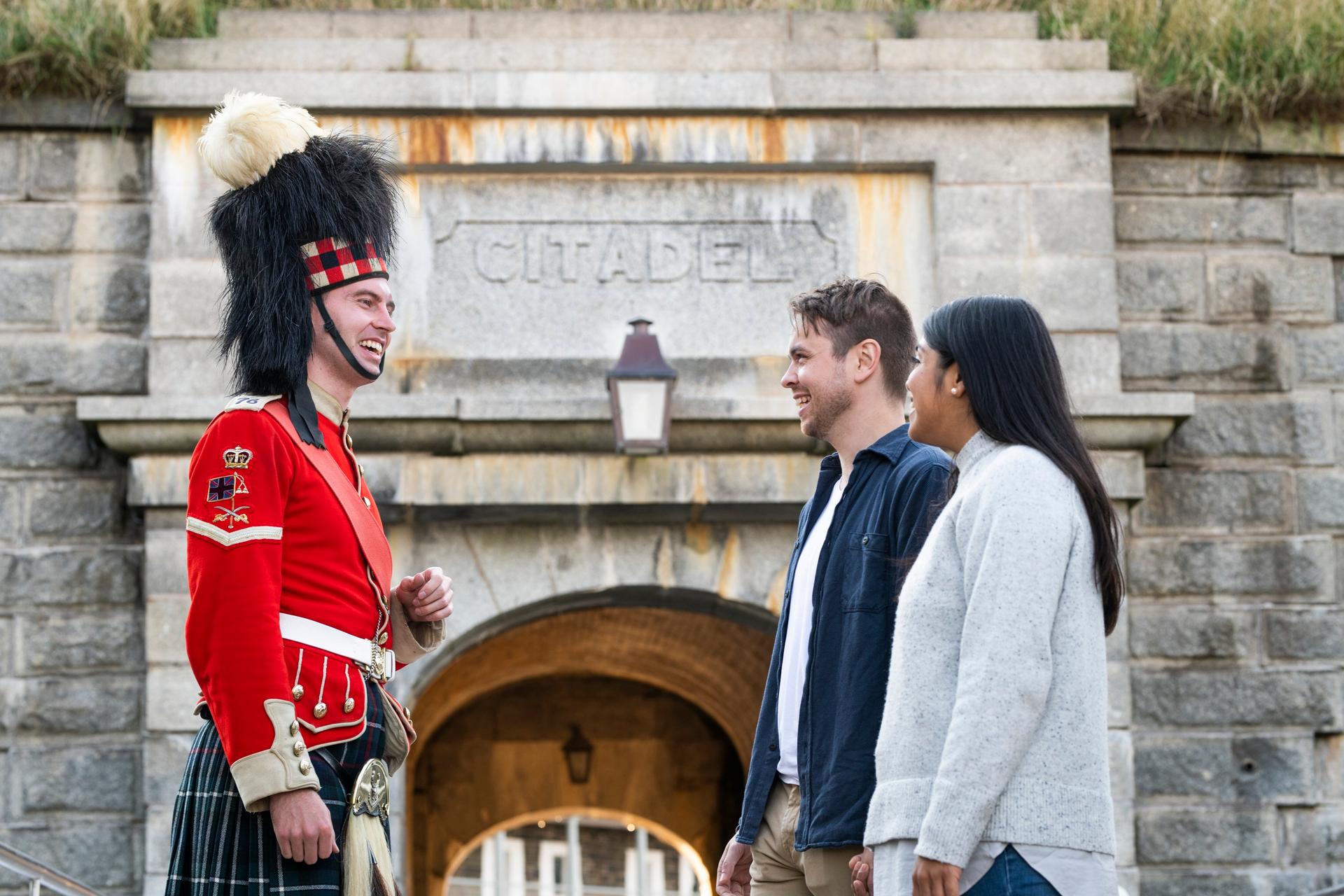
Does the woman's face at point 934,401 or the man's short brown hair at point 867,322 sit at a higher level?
the man's short brown hair at point 867,322

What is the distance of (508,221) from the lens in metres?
6.27

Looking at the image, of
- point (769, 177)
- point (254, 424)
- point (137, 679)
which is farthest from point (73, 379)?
point (254, 424)

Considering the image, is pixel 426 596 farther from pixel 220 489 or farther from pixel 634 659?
pixel 634 659

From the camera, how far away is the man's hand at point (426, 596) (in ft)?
11.3

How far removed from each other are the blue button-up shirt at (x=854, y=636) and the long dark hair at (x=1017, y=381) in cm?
38

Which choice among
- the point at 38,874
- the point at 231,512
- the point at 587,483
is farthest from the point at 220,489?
the point at 587,483

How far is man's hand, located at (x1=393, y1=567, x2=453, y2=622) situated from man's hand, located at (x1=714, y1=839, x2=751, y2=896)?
0.79 m

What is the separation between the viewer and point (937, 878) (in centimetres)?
257

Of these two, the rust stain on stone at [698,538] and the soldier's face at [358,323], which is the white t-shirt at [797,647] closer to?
the soldier's face at [358,323]

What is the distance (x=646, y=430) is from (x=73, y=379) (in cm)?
202

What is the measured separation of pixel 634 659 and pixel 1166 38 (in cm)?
498

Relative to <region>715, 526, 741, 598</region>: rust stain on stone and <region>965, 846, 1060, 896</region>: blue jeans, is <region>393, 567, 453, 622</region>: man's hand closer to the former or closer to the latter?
<region>965, 846, 1060, 896</region>: blue jeans

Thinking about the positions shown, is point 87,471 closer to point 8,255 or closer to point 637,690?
point 8,255

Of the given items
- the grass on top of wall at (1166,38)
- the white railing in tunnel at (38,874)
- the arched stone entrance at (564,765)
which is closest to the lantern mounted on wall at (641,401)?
the grass on top of wall at (1166,38)
